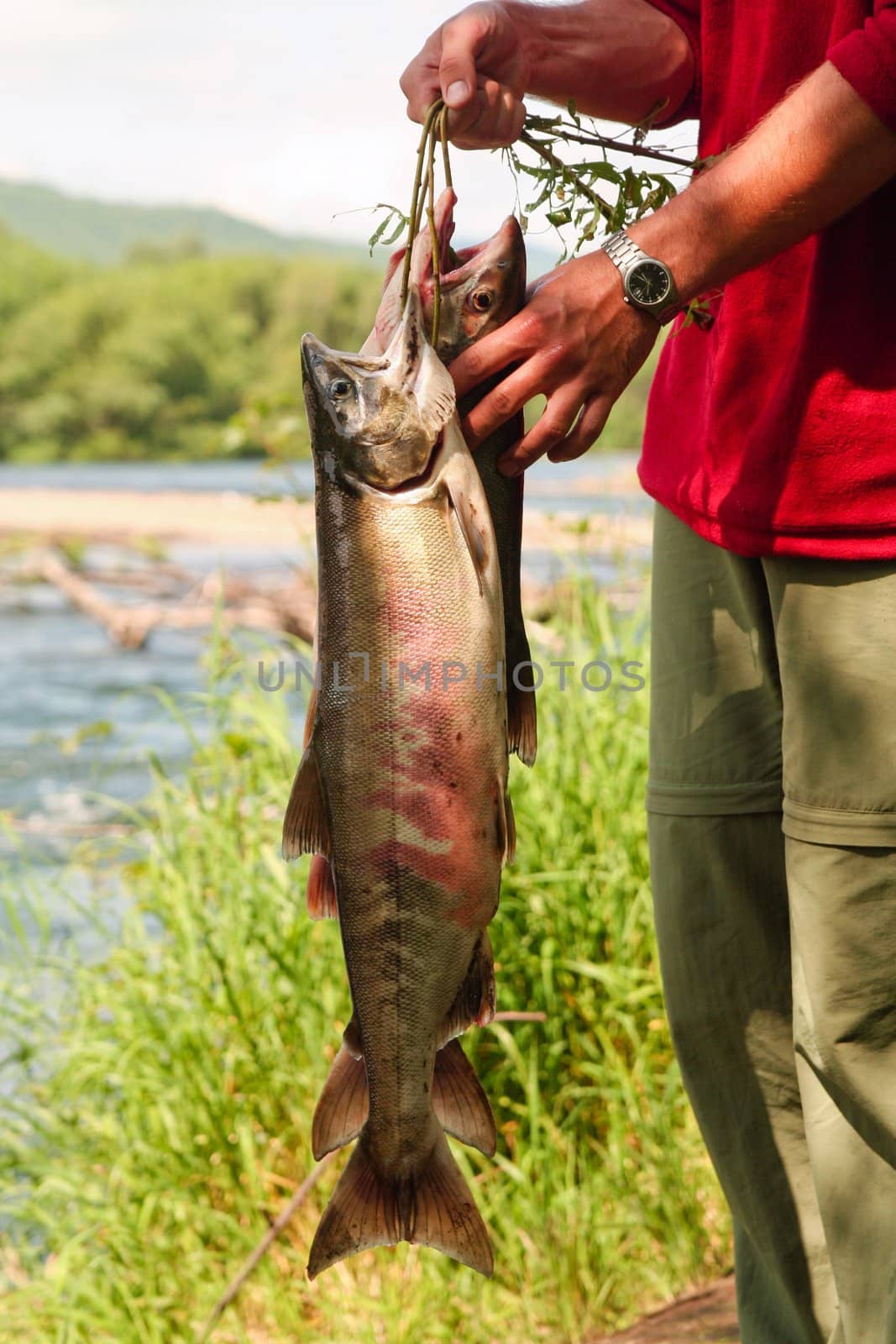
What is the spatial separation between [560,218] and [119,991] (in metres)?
2.69

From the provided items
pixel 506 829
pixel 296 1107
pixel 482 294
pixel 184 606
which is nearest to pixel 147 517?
pixel 184 606

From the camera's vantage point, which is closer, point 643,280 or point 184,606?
point 643,280

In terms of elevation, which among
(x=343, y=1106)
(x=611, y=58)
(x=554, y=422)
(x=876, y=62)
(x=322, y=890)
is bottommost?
(x=343, y=1106)


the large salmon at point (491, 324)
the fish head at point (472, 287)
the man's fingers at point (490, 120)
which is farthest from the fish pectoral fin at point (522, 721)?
the man's fingers at point (490, 120)

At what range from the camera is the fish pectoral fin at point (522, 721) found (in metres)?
1.88

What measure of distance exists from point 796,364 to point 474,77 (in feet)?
1.93

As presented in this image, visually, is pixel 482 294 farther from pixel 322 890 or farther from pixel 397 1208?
pixel 397 1208

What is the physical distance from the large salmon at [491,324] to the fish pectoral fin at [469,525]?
118 millimetres

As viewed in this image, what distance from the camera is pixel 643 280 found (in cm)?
172

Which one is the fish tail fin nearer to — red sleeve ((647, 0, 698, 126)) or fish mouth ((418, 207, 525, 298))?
fish mouth ((418, 207, 525, 298))

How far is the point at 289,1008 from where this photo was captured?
3.69 meters

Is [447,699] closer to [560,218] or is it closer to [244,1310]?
[560,218]

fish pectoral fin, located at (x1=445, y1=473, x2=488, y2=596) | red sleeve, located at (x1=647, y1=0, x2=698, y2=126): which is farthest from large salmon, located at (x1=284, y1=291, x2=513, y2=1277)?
red sleeve, located at (x1=647, y1=0, x2=698, y2=126)

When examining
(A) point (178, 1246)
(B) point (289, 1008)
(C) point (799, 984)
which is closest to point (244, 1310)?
(A) point (178, 1246)
